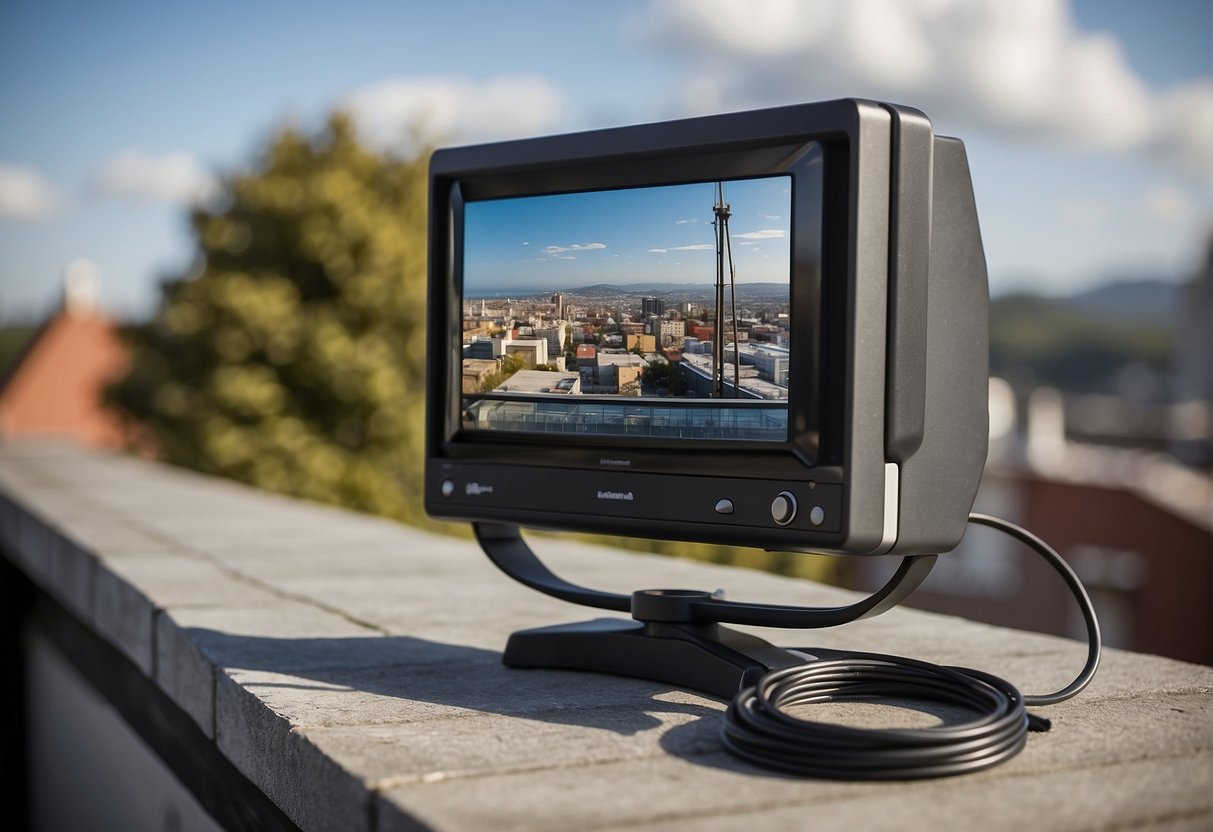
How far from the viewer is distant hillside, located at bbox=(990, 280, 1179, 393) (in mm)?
67438

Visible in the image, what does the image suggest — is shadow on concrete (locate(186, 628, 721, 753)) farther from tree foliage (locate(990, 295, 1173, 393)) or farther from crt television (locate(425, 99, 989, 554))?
tree foliage (locate(990, 295, 1173, 393))

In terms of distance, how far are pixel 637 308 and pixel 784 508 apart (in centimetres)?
42

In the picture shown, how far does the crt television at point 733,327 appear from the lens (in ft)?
5.65

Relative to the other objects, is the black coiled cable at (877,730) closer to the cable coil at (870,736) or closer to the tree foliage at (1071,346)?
the cable coil at (870,736)

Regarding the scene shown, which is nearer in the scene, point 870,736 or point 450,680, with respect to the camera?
point 870,736

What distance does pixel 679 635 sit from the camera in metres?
2.03

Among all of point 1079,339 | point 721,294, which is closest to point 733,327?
point 721,294

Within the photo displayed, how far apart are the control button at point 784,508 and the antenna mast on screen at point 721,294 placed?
0.18 metres

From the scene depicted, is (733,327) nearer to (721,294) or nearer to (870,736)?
(721,294)

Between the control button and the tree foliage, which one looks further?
the tree foliage

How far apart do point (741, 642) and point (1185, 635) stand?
2098 cm

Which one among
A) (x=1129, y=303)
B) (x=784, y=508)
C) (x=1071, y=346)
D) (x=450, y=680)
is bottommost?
(x=450, y=680)

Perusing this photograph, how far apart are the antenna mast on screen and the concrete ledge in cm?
53

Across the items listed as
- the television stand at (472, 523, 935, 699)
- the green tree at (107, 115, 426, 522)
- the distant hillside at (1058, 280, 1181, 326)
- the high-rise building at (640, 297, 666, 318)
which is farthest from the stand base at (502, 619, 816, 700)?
the distant hillside at (1058, 280, 1181, 326)
